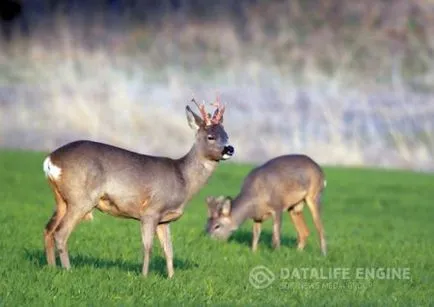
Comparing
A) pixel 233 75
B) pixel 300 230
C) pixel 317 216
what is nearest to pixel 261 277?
pixel 317 216

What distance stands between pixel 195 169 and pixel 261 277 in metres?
1.43

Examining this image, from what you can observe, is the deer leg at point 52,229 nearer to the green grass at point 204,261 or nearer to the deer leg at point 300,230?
the green grass at point 204,261

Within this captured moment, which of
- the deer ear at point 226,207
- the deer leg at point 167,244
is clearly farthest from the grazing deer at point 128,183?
the deer ear at point 226,207

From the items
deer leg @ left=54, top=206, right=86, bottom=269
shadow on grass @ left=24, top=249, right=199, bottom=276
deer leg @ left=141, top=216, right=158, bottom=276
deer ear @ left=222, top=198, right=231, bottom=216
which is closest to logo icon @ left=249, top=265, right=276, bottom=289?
shadow on grass @ left=24, top=249, right=199, bottom=276

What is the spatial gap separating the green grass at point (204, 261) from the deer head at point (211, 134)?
1.35m

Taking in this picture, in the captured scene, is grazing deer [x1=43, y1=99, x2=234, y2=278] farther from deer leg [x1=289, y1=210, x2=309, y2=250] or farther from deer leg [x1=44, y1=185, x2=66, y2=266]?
deer leg [x1=289, y1=210, x2=309, y2=250]

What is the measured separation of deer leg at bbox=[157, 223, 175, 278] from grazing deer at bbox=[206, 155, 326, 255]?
4.65 m

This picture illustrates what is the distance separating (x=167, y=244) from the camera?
13.8m

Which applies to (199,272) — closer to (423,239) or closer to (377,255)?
(377,255)

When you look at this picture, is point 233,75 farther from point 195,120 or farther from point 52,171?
point 52,171

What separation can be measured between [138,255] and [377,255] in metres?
3.61

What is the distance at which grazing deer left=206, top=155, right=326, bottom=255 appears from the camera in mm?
18766

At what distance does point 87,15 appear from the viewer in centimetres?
4738

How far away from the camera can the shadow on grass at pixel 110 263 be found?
1370 centimetres
